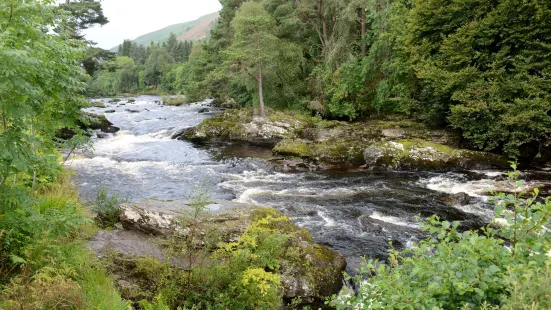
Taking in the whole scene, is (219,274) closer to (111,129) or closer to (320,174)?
(320,174)

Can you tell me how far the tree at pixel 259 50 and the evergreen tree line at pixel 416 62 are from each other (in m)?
0.09

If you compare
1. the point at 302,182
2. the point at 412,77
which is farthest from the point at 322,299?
the point at 412,77

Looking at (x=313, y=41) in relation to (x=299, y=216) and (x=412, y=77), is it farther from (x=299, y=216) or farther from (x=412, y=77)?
(x=299, y=216)

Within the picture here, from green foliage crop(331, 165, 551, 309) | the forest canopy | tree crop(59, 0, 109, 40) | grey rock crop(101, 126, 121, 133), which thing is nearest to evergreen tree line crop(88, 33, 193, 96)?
tree crop(59, 0, 109, 40)

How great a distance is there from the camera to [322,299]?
6.35 metres

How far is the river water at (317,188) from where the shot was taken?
994 cm

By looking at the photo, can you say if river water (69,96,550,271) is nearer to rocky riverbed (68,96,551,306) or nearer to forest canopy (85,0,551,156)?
rocky riverbed (68,96,551,306)

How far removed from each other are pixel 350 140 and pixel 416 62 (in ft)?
21.8

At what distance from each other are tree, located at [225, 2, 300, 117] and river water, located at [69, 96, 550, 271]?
823 centimetres

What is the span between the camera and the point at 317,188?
14.0 metres

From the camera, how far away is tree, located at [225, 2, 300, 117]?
82.2 feet

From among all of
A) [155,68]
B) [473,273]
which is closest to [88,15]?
[473,273]

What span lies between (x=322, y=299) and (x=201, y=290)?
236 centimetres

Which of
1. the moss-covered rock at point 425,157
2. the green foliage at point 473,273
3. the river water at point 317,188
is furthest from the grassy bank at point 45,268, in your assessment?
the moss-covered rock at point 425,157
